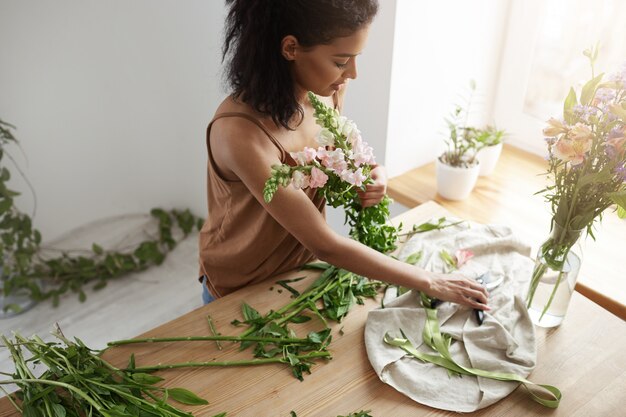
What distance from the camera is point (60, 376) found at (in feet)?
3.23

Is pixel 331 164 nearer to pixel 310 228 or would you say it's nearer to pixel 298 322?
pixel 310 228

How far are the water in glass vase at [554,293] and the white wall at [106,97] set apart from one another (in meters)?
1.44

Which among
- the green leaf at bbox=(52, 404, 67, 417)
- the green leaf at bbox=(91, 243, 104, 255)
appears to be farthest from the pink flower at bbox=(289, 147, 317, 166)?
the green leaf at bbox=(91, 243, 104, 255)

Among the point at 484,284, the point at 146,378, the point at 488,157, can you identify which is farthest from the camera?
the point at 488,157

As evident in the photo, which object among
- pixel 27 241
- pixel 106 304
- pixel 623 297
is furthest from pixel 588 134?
pixel 27 241

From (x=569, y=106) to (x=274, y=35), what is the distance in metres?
0.53

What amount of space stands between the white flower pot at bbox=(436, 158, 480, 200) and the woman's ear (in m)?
0.80

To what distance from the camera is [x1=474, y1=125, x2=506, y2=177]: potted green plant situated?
1780 millimetres

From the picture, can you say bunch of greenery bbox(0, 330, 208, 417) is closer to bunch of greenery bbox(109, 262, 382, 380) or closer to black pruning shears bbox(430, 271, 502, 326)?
bunch of greenery bbox(109, 262, 382, 380)

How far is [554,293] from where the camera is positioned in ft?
3.67

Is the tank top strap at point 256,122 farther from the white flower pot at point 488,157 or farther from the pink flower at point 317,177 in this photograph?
the white flower pot at point 488,157

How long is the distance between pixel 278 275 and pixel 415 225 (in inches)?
14.4

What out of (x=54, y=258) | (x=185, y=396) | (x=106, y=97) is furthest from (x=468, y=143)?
(x=54, y=258)

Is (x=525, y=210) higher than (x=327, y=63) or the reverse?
the reverse
